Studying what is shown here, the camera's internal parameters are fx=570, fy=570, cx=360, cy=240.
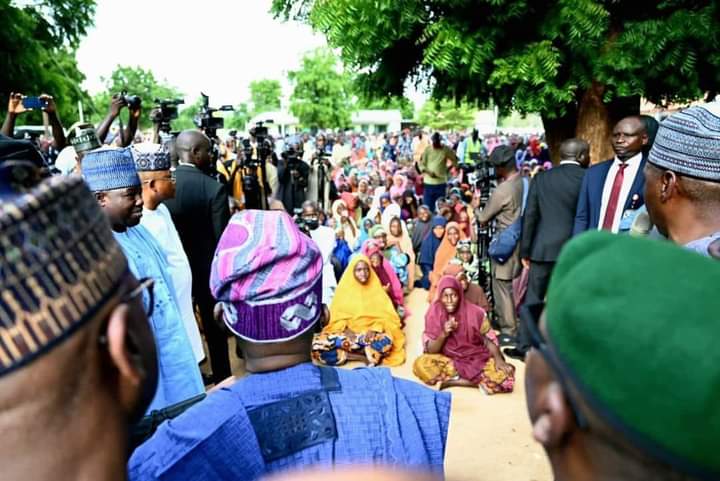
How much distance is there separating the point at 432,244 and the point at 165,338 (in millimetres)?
5113

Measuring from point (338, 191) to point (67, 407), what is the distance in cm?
1067

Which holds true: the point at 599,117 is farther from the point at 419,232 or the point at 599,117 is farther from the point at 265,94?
the point at 265,94

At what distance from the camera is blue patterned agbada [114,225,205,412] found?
2.24m

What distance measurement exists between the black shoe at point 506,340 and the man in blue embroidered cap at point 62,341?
15.8 ft

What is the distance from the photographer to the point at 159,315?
7.39 feet

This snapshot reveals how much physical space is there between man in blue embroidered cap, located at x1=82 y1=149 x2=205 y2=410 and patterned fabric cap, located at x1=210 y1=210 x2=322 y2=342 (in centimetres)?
102

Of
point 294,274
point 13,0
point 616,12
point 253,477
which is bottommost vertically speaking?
point 253,477

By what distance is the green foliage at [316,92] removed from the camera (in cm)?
3831

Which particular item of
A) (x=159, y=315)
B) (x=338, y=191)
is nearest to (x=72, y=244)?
(x=159, y=315)

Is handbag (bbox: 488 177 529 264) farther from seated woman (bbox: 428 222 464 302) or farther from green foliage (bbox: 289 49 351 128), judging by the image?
green foliage (bbox: 289 49 351 128)

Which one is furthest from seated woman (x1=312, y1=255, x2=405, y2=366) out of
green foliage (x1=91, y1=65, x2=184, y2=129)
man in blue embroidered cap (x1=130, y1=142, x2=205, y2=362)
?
green foliage (x1=91, y1=65, x2=184, y2=129)

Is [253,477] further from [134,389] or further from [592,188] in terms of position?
[592,188]

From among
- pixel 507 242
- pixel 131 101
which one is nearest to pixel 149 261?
pixel 131 101

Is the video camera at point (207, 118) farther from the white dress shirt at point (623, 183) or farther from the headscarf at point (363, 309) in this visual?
the white dress shirt at point (623, 183)
